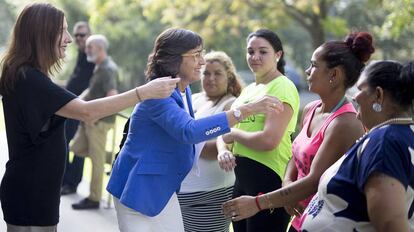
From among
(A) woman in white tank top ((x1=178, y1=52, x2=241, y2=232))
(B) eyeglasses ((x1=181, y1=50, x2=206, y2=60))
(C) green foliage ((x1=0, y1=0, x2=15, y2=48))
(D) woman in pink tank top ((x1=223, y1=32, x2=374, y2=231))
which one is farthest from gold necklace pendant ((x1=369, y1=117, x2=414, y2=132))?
(C) green foliage ((x1=0, y1=0, x2=15, y2=48))

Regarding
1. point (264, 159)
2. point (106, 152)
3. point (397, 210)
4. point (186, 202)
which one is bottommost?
point (106, 152)

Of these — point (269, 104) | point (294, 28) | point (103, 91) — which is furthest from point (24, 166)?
point (294, 28)

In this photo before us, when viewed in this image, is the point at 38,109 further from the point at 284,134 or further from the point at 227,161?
the point at 284,134

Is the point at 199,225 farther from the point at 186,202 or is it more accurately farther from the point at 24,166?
the point at 24,166

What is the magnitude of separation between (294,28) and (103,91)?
27514 millimetres

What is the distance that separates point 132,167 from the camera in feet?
12.3

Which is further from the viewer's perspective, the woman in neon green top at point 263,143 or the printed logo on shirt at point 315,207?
the woman in neon green top at point 263,143

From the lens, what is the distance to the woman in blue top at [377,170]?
2.60 meters

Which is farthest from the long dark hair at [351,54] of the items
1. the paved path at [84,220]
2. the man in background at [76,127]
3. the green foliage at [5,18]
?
the green foliage at [5,18]

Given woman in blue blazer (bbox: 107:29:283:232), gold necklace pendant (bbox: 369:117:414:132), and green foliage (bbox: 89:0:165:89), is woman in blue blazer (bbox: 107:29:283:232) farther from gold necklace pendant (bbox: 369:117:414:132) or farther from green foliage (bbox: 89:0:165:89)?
green foliage (bbox: 89:0:165:89)

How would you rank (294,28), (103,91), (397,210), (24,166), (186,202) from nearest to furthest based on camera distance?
(397,210) → (24,166) → (186,202) → (103,91) → (294,28)

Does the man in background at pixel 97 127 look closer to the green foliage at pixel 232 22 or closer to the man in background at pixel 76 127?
the man in background at pixel 76 127

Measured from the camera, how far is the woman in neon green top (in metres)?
4.47

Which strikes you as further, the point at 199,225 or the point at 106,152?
the point at 106,152
